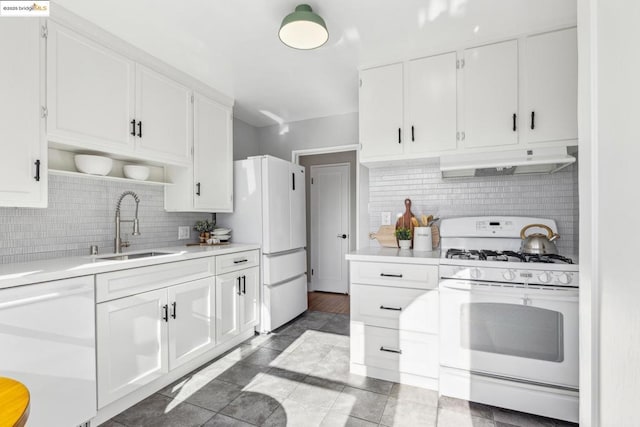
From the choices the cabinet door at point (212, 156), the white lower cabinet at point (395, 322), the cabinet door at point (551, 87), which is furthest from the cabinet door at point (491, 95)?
the cabinet door at point (212, 156)

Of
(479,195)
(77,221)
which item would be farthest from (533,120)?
(77,221)

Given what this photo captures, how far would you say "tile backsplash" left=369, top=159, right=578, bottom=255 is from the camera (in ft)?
7.74

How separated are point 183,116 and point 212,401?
2.23m

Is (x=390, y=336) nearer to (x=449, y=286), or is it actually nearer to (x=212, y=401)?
(x=449, y=286)

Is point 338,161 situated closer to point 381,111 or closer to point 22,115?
point 381,111

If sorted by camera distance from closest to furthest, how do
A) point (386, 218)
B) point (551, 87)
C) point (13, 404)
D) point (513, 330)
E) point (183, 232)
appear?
point (13, 404) < point (513, 330) < point (551, 87) < point (386, 218) < point (183, 232)

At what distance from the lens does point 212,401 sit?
78.4 inches

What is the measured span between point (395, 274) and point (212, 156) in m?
2.05

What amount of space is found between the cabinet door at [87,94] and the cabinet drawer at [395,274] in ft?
6.27

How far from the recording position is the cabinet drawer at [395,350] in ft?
6.85

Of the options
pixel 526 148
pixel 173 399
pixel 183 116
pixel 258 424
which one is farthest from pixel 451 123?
pixel 173 399

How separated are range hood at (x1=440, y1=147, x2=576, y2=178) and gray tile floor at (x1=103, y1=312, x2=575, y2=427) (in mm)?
1589

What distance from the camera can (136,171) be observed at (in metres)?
2.45

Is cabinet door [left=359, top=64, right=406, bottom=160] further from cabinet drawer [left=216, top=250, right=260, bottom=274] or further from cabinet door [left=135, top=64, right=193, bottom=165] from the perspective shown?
cabinet door [left=135, top=64, right=193, bottom=165]
